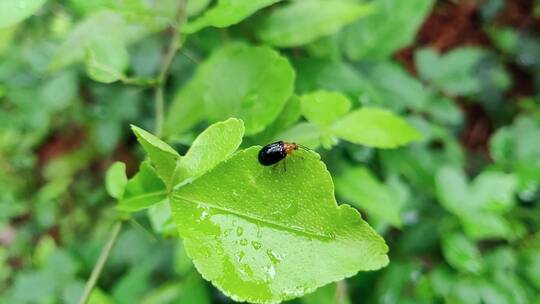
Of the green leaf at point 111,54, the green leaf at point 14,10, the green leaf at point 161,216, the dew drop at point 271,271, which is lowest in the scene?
the green leaf at point 161,216

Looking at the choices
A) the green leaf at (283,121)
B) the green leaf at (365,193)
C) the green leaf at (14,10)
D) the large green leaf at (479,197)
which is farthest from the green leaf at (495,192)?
the green leaf at (14,10)

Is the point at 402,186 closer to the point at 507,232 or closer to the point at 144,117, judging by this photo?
the point at 507,232

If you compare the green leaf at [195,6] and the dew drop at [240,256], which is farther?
the green leaf at [195,6]

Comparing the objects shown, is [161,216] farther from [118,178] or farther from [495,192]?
[495,192]

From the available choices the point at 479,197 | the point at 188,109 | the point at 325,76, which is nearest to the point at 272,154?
the point at 188,109

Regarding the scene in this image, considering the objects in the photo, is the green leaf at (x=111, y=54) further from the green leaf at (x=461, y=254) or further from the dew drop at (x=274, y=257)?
the green leaf at (x=461, y=254)

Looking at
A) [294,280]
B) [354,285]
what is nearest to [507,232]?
[354,285]

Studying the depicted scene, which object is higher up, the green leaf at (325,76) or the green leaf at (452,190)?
the green leaf at (325,76)

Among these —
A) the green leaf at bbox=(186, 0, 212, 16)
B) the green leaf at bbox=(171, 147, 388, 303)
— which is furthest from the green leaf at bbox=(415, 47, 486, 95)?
the green leaf at bbox=(171, 147, 388, 303)
